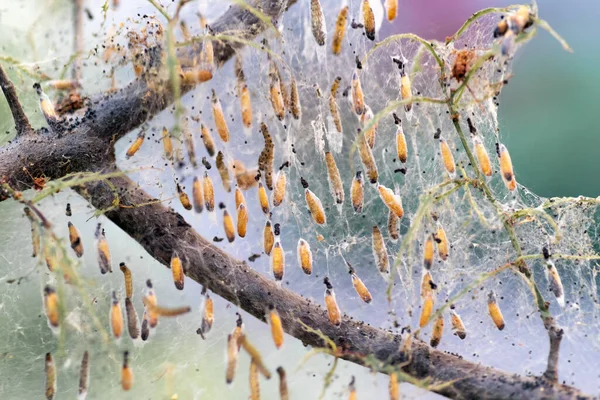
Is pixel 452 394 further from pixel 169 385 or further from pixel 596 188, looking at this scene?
pixel 596 188

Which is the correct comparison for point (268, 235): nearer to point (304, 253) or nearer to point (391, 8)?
point (304, 253)

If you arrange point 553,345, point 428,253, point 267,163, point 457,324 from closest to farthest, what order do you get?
1. point 553,345
2. point 428,253
3. point 457,324
4. point 267,163

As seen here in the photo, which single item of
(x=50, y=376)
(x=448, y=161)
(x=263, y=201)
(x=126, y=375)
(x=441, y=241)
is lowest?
(x=50, y=376)

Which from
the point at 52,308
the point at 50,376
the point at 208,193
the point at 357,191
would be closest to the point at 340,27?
the point at 357,191

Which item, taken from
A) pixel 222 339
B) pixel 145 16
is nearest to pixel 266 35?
pixel 145 16

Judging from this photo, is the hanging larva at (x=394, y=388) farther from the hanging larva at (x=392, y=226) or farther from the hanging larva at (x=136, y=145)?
the hanging larva at (x=136, y=145)

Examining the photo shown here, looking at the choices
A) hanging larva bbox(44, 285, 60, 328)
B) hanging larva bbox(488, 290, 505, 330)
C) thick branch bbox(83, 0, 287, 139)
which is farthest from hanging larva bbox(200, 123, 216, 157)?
hanging larva bbox(488, 290, 505, 330)

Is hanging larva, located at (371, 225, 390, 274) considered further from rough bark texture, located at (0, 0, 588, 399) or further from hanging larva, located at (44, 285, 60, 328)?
hanging larva, located at (44, 285, 60, 328)

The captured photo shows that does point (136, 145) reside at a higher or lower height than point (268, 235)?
lower
